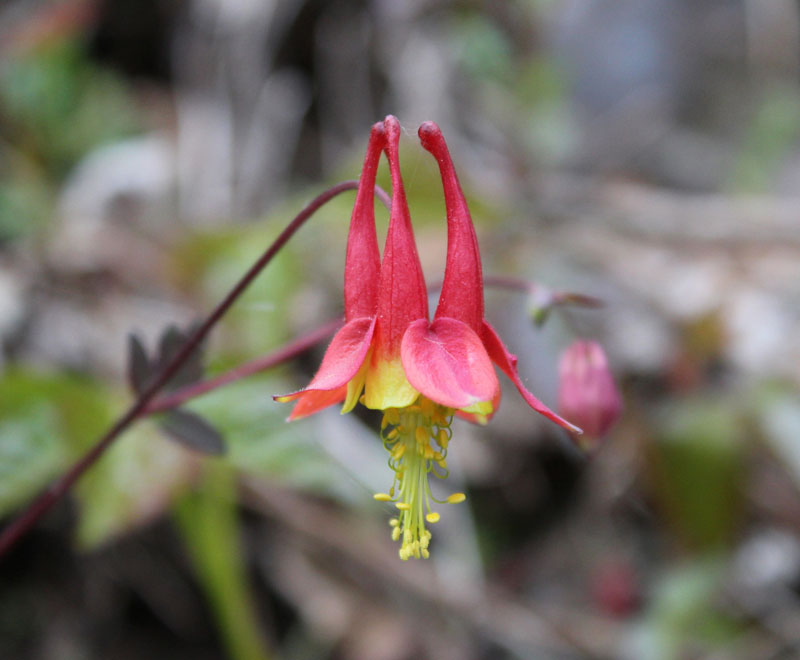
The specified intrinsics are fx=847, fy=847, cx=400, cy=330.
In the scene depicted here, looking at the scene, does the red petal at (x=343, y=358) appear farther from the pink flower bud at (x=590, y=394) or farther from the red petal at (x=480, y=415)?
the pink flower bud at (x=590, y=394)

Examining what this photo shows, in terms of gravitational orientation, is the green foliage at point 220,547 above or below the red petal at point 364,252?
below

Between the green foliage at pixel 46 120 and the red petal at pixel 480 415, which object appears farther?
the green foliage at pixel 46 120

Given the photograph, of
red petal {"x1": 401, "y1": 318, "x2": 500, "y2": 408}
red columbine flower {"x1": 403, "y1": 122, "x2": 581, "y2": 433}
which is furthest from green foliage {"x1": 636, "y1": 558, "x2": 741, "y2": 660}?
red petal {"x1": 401, "y1": 318, "x2": 500, "y2": 408}

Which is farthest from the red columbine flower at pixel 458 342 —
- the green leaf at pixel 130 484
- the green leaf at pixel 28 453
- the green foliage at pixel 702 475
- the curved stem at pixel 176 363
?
the green foliage at pixel 702 475

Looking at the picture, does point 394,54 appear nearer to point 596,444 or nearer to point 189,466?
point 189,466

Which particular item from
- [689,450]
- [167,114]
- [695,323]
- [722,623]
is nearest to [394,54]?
[167,114]

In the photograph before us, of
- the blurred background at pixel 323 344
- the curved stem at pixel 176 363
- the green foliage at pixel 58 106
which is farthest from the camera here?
the green foliage at pixel 58 106

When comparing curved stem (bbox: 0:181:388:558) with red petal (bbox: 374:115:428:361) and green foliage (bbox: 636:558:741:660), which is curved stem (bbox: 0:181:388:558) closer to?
red petal (bbox: 374:115:428:361)
